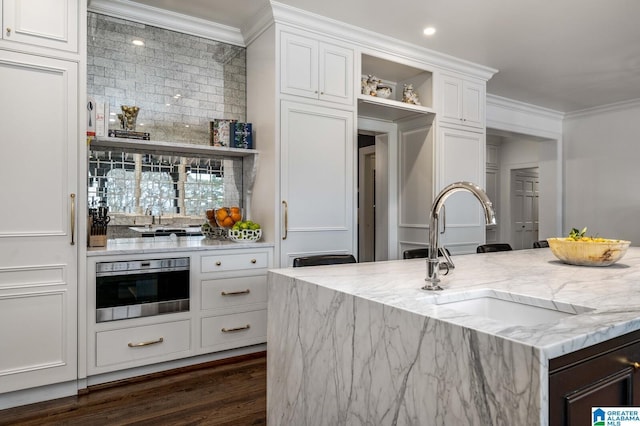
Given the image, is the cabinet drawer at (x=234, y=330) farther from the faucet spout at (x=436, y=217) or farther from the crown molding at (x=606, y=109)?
the crown molding at (x=606, y=109)

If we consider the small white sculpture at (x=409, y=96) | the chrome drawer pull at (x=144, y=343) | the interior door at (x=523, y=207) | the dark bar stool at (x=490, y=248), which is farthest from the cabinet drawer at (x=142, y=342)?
the interior door at (x=523, y=207)

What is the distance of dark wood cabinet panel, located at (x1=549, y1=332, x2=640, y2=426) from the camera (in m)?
0.88

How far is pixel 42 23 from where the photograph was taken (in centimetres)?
245

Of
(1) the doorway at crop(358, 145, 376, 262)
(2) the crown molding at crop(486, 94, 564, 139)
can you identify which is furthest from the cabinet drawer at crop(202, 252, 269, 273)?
(2) the crown molding at crop(486, 94, 564, 139)

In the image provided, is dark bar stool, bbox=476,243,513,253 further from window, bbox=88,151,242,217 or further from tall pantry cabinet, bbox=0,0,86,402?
tall pantry cabinet, bbox=0,0,86,402

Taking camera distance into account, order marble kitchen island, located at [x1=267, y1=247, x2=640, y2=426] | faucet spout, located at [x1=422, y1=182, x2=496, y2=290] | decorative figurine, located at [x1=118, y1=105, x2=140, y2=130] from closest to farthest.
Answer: marble kitchen island, located at [x1=267, y1=247, x2=640, y2=426] → faucet spout, located at [x1=422, y1=182, x2=496, y2=290] → decorative figurine, located at [x1=118, y1=105, x2=140, y2=130]

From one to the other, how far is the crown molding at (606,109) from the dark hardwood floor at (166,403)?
631 centimetres

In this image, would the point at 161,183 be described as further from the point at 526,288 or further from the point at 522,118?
the point at 522,118

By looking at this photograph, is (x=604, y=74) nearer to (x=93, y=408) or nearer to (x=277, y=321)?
(x=277, y=321)

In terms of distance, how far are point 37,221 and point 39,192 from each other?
6.8 inches

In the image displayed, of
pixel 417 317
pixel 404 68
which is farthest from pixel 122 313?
pixel 404 68

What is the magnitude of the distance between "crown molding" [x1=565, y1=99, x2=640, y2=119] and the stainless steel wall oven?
6.44 m

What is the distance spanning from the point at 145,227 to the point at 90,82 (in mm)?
1180

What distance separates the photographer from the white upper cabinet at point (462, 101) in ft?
14.2
